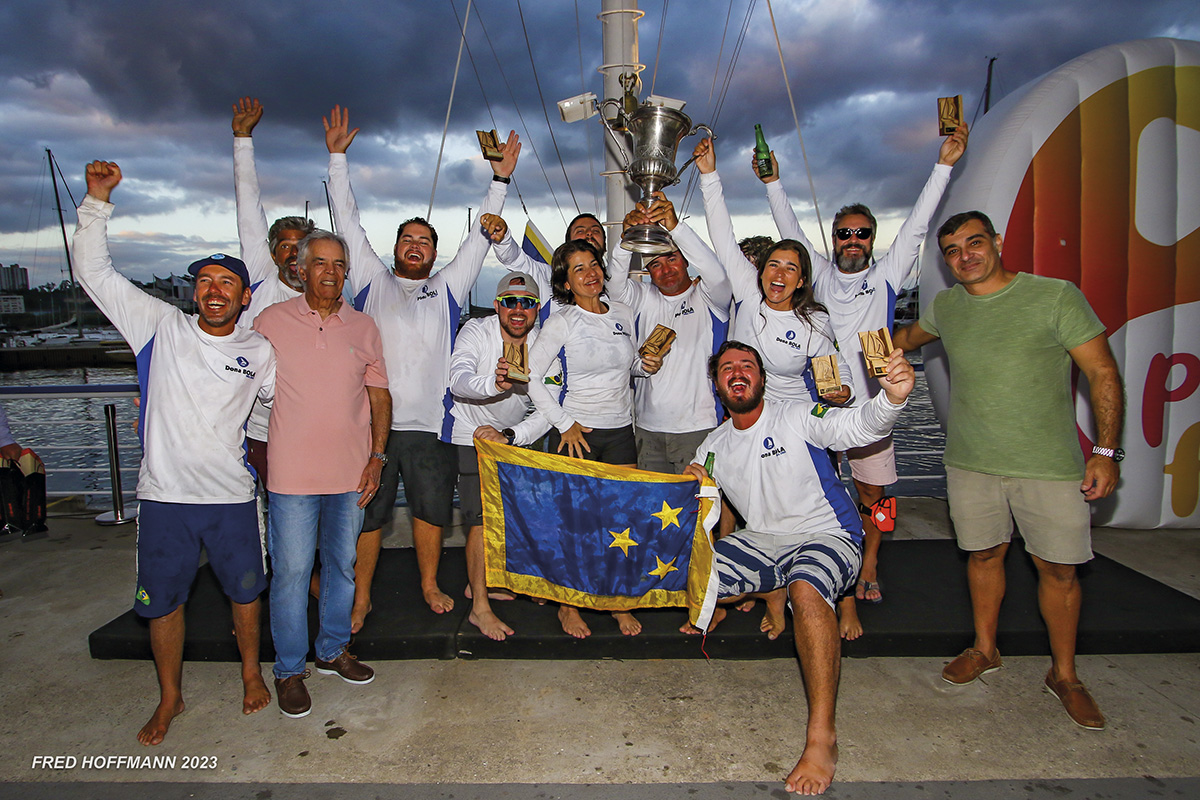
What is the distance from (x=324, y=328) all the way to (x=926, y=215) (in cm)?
303

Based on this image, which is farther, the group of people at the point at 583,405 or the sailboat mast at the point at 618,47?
the sailboat mast at the point at 618,47

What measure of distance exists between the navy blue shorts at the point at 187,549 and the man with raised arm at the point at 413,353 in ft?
2.37

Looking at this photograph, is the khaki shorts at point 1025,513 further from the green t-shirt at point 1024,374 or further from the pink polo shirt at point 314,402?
the pink polo shirt at point 314,402

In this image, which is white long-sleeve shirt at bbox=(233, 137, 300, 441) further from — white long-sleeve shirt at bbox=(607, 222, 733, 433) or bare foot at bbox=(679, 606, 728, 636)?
bare foot at bbox=(679, 606, 728, 636)

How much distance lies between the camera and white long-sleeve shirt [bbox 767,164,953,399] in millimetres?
3504

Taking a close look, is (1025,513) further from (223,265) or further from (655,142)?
(223,265)

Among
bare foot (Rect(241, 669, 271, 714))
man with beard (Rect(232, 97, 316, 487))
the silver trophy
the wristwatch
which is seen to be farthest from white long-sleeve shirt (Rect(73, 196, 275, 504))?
the wristwatch

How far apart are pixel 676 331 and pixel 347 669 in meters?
2.38

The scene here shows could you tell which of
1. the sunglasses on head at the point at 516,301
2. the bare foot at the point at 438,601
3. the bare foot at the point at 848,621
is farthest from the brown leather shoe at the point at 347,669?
the bare foot at the point at 848,621

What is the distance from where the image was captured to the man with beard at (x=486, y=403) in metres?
3.25

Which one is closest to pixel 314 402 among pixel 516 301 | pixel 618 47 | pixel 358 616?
pixel 516 301

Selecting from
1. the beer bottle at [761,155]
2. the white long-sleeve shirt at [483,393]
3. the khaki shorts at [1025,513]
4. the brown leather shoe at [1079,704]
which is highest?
the beer bottle at [761,155]

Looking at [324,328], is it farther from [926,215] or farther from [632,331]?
[926,215]

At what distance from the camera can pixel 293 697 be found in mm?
2854
